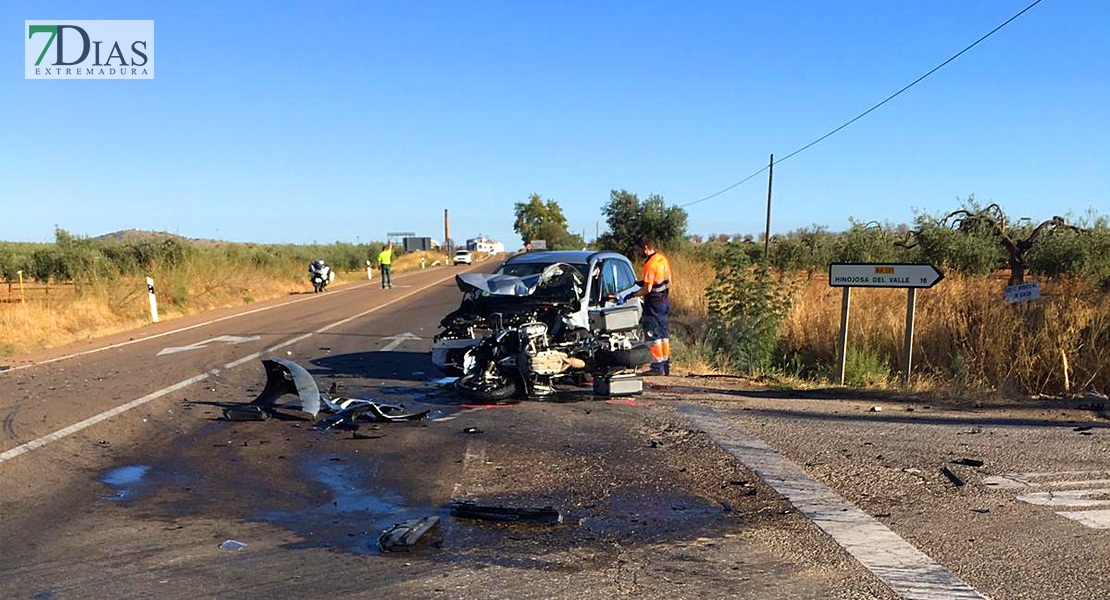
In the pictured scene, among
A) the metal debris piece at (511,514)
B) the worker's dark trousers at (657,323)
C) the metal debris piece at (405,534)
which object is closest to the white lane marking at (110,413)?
the metal debris piece at (405,534)

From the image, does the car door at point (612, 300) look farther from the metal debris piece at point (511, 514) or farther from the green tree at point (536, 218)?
the green tree at point (536, 218)

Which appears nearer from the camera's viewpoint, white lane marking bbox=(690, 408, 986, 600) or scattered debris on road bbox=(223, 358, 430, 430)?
white lane marking bbox=(690, 408, 986, 600)

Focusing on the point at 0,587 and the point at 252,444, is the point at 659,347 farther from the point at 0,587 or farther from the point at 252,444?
the point at 0,587

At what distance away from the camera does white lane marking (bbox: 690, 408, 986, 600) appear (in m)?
4.13

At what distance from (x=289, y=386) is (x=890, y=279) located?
7194 mm

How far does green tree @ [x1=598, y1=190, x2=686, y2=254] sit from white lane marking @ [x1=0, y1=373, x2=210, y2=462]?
33.3m

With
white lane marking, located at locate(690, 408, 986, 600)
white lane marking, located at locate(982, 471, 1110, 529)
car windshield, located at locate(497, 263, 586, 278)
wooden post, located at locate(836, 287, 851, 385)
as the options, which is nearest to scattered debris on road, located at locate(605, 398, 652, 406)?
white lane marking, located at locate(690, 408, 986, 600)

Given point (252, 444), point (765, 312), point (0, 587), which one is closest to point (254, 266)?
point (765, 312)

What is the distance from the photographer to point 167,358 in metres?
13.2

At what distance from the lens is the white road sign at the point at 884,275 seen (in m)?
10.3

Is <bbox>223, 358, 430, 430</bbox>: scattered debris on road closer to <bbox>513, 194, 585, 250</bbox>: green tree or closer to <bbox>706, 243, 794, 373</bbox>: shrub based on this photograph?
<bbox>706, 243, 794, 373</bbox>: shrub

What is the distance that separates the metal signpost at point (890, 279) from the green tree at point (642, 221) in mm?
31680

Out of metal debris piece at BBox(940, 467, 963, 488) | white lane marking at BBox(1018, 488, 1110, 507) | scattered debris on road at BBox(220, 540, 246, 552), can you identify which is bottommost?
scattered debris on road at BBox(220, 540, 246, 552)

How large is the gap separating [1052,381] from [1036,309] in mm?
1263
